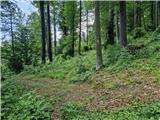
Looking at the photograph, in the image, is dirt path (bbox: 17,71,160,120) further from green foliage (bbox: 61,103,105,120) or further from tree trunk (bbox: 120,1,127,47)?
tree trunk (bbox: 120,1,127,47)

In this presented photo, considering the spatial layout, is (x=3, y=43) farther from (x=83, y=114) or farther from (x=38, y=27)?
(x=83, y=114)

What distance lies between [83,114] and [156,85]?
3794mm

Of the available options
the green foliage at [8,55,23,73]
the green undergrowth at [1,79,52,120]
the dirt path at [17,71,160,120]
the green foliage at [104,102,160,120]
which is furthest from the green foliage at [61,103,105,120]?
the green foliage at [8,55,23,73]

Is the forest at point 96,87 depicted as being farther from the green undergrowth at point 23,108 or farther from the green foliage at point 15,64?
the green foliage at point 15,64

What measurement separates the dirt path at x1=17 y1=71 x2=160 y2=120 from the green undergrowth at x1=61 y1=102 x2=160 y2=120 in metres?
0.36

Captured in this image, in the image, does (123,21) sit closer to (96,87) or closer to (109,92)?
(96,87)

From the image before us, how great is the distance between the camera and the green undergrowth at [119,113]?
827 cm

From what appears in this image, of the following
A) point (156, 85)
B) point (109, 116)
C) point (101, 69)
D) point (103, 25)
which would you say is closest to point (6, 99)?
point (109, 116)

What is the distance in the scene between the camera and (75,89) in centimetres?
1427

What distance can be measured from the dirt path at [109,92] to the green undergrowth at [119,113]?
0.36m

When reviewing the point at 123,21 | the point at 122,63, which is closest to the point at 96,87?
the point at 122,63

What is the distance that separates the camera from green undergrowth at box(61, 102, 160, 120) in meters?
8.27

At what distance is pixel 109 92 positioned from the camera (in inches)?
486

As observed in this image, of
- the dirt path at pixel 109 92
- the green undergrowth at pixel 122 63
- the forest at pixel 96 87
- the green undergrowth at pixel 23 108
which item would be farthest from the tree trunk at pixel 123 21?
the green undergrowth at pixel 23 108
